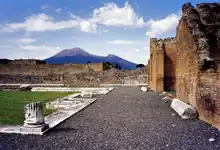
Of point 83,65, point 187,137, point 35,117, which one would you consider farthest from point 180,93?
point 83,65

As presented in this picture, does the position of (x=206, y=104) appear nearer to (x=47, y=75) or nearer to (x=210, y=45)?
(x=210, y=45)

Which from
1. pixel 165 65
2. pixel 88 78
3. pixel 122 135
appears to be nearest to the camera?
pixel 122 135

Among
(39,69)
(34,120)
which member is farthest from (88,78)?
(34,120)

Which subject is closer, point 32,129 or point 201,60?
point 32,129

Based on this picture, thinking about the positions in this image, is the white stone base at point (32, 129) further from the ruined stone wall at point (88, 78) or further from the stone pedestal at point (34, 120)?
the ruined stone wall at point (88, 78)

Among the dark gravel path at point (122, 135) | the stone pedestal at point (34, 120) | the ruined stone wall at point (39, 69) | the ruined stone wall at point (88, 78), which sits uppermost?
the ruined stone wall at point (39, 69)

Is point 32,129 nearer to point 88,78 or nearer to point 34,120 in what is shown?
point 34,120

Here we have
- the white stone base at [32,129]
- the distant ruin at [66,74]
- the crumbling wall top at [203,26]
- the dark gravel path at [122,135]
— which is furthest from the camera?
the distant ruin at [66,74]

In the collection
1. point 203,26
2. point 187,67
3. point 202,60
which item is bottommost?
point 187,67

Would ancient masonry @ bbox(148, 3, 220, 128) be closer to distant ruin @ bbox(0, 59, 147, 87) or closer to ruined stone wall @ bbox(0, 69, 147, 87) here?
ruined stone wall @ bbox(0, 69, 147, 87)

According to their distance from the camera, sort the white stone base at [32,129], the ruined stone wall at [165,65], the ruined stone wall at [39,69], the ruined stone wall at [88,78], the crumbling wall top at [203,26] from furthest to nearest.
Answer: the ruined stone wall at [39,69] → the ruined stone wall at [88,78] → the ruined stone wall at [165,65] → the crumbling wall top at [203,26] → the white stone base at [32,129]

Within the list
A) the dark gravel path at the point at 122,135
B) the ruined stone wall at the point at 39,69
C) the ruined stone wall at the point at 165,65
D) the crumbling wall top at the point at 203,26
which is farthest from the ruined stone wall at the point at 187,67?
the ruined stone wall at the point at 39,69

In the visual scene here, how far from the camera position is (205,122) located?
277 inches

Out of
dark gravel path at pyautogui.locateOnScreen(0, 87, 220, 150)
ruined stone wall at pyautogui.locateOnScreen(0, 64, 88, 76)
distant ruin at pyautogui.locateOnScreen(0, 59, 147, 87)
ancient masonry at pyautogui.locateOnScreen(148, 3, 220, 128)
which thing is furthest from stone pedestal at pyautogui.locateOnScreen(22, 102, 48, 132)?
ruined stone wall at pyautogui.locateOnScreen(0, 64, 88, 76)
